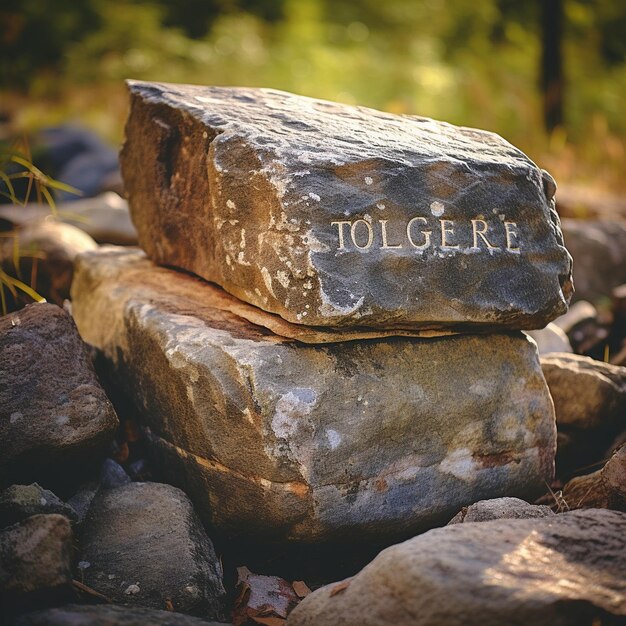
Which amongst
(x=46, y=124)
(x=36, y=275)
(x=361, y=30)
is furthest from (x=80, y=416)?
(x=361, y=30)

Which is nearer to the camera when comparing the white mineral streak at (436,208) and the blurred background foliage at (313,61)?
the white mineral streak at (436,208)

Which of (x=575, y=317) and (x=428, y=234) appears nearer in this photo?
(x=428, y=234)

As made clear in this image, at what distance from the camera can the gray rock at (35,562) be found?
5.12ft

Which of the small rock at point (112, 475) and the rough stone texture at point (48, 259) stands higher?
the rough stone texture at point (48, 259)

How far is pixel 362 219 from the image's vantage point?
1.93m

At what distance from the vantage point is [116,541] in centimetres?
191

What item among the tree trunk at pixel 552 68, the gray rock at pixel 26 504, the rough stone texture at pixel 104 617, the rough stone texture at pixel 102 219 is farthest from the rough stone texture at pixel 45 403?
the tree trunk at pixel 552 68

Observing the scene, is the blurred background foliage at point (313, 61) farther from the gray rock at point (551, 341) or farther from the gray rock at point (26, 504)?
the gray rock at point (26, 504)

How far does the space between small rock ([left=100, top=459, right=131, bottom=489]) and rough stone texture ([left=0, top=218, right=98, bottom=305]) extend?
129 cm

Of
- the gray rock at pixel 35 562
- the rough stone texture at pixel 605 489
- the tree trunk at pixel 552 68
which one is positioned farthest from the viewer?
the tree trunk at pixel 552 68

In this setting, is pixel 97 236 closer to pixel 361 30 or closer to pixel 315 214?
pixel 315 214

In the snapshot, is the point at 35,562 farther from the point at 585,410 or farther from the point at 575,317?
the point at 575,317

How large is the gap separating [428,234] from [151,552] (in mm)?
1253

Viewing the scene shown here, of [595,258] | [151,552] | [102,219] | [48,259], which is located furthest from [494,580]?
[102,219]
